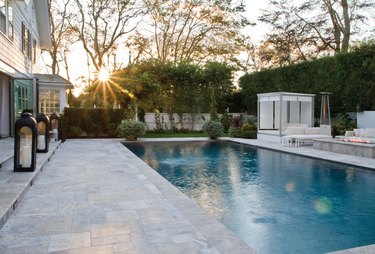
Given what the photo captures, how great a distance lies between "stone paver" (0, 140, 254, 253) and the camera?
345 cm

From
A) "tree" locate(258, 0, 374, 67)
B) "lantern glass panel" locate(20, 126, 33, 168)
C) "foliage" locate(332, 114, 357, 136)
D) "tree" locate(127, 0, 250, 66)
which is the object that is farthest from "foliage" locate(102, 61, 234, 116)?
"lantern glass panel" locate(20, 126, 33, 168)

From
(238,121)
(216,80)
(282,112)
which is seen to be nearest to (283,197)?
(282,112)

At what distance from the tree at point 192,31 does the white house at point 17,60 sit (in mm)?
10319

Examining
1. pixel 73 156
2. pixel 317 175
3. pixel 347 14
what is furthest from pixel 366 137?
pixel 347 14

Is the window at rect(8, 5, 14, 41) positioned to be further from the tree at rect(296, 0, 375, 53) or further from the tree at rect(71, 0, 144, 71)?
the tree at rect(296, 0, 375, 53)

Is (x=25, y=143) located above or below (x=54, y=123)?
Answer: below

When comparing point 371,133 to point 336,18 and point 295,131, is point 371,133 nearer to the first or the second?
point 295,131

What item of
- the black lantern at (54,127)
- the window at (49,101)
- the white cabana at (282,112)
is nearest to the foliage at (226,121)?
the white cabana at (282,112)

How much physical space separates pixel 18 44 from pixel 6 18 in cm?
207

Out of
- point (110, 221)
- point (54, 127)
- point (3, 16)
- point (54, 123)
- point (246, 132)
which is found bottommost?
point (110, 221)

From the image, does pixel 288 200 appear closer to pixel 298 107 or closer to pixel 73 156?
pixel 73 156

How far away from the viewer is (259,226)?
4.54 metres

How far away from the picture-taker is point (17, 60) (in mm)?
12273

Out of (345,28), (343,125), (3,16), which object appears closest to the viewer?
(3,16)
